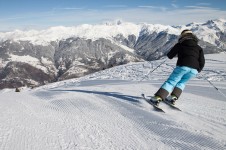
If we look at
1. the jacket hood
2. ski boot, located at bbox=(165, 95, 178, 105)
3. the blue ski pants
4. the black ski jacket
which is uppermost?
the jacket hood

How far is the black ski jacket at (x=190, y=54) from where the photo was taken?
8.96 meters

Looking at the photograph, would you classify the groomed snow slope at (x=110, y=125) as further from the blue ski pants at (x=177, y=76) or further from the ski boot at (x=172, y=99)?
the blue ski pants at (x=177, y=76)

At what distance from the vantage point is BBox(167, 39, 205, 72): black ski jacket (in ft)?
29.4

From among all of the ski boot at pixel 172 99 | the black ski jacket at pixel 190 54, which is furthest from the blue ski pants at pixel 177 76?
the ski boot at pixel 172 99

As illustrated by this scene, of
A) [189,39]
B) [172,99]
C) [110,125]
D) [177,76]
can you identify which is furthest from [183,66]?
[110,125]

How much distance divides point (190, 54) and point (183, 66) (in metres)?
0.45

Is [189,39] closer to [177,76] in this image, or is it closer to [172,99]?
[177,76]

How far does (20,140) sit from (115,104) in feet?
14.0

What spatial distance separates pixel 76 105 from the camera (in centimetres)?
962

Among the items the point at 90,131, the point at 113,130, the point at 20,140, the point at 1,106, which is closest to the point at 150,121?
the point at 113,130

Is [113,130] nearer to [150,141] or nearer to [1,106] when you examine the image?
[150,141]

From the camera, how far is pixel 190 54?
8.98m

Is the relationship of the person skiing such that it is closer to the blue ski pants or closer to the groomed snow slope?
the blue ski pants

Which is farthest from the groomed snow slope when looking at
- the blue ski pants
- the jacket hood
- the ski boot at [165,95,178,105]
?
the jacket hood
